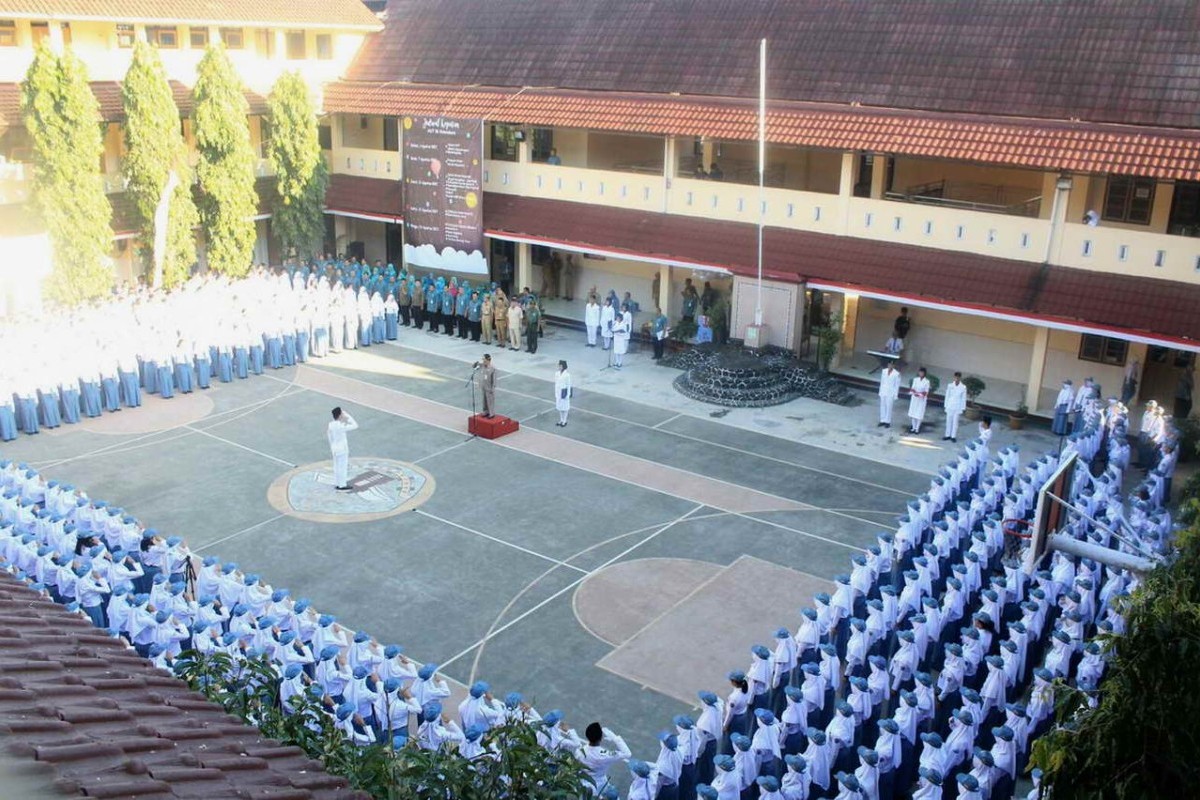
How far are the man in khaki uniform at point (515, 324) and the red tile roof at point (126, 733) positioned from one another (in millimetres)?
20292

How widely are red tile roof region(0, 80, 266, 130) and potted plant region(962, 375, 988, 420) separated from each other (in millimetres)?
21211

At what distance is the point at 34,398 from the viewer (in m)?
21.5

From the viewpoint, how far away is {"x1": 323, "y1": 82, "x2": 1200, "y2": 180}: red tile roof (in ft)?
70.2

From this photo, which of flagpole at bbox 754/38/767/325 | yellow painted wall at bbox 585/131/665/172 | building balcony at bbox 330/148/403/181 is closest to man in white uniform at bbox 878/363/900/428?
flagpole at bbox 754/38/767/325

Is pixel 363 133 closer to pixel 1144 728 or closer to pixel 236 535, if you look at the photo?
pixel 236 535

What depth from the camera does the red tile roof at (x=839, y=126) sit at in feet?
70.2

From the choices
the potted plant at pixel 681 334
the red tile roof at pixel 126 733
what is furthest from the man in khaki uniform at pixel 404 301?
the red tile roof at pixel 126 733

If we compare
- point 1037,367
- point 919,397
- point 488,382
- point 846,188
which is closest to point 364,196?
point 488,382

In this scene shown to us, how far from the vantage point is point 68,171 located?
1042 inches

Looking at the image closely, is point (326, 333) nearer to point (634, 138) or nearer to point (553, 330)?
point (553, 330)

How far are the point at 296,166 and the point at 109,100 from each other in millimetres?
5043

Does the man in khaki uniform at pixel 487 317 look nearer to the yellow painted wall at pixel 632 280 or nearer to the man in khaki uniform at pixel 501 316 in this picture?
the man in khaki uniform at pixel 501 316

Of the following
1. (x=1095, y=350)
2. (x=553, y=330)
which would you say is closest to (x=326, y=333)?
(x=553, y=330)

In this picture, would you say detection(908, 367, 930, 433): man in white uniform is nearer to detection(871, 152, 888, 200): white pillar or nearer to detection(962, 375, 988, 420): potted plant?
detection(962, 375, 988, 420): potted plant
